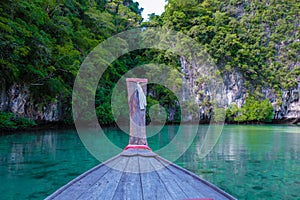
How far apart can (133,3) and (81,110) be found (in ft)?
79.9

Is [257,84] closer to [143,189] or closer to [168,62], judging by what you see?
[168,62]

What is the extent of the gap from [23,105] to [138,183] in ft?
42.0

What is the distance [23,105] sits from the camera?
1352 centimetres

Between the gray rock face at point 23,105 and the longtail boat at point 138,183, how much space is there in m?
10.7

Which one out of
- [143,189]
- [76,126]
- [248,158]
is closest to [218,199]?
[143,189]

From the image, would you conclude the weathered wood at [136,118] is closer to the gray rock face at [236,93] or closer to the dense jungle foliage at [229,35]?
the dense jungle foliage at [229,35]

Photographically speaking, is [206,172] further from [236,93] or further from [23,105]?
[236,93]

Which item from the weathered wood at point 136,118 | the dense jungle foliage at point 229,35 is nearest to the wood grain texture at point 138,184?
the weathered wood at point 136,118

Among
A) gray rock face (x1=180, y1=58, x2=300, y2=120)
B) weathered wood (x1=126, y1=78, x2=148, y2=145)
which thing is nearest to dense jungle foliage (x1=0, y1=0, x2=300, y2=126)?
gray rock face (x1=180, y1=58, x2=300, y2=120)

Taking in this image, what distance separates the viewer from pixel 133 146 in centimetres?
436

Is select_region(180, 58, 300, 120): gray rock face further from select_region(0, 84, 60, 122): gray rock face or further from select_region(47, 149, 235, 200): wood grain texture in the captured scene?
select_region(47, 149, 235, 200): wood grain texture

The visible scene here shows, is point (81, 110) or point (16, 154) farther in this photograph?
point (81, 110)

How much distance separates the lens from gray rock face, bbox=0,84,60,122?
12.4m

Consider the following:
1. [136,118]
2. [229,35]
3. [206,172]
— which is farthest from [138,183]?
[229,35]
